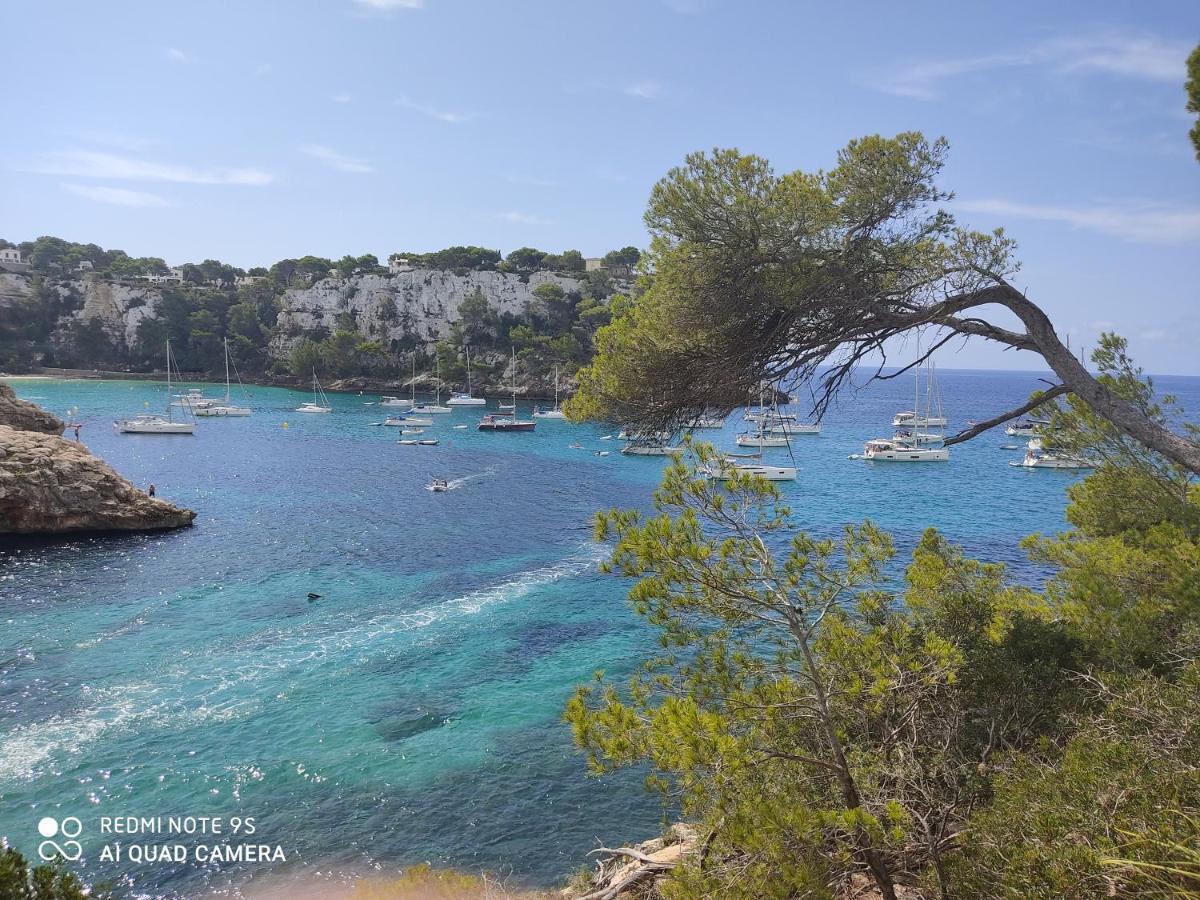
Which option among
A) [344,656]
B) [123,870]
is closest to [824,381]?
[123,870]

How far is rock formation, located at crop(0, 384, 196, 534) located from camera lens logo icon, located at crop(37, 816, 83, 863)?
1965cm

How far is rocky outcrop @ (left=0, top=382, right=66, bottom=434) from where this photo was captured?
104 feet

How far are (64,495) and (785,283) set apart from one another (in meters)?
29.4

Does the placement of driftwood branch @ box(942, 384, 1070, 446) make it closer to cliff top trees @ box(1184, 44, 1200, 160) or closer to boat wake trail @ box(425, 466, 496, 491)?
cliff top trees @ box(1184, 44, 1200, 160)

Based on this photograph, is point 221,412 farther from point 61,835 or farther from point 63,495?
point 61,835

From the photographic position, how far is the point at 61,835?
10.5m

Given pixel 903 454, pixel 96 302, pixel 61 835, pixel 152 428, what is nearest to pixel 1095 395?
pixel 61 835

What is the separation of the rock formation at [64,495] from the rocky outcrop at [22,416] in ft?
16.4

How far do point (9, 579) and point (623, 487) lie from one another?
26531 millimetres

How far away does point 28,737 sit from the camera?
13.0m

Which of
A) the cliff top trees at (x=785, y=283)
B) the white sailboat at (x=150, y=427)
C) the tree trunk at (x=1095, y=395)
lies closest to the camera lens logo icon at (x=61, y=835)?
the cliff top trees at (x=785, y=283)

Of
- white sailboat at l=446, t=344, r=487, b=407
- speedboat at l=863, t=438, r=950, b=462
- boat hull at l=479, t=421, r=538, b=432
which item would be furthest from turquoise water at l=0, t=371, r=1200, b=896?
white sailboat at l=446, t=344, r=487, b=407

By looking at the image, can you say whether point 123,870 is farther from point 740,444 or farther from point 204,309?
point 204,309

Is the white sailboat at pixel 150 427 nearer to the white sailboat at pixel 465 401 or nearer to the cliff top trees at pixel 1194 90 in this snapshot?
the white sailboat at pixel 465 401
